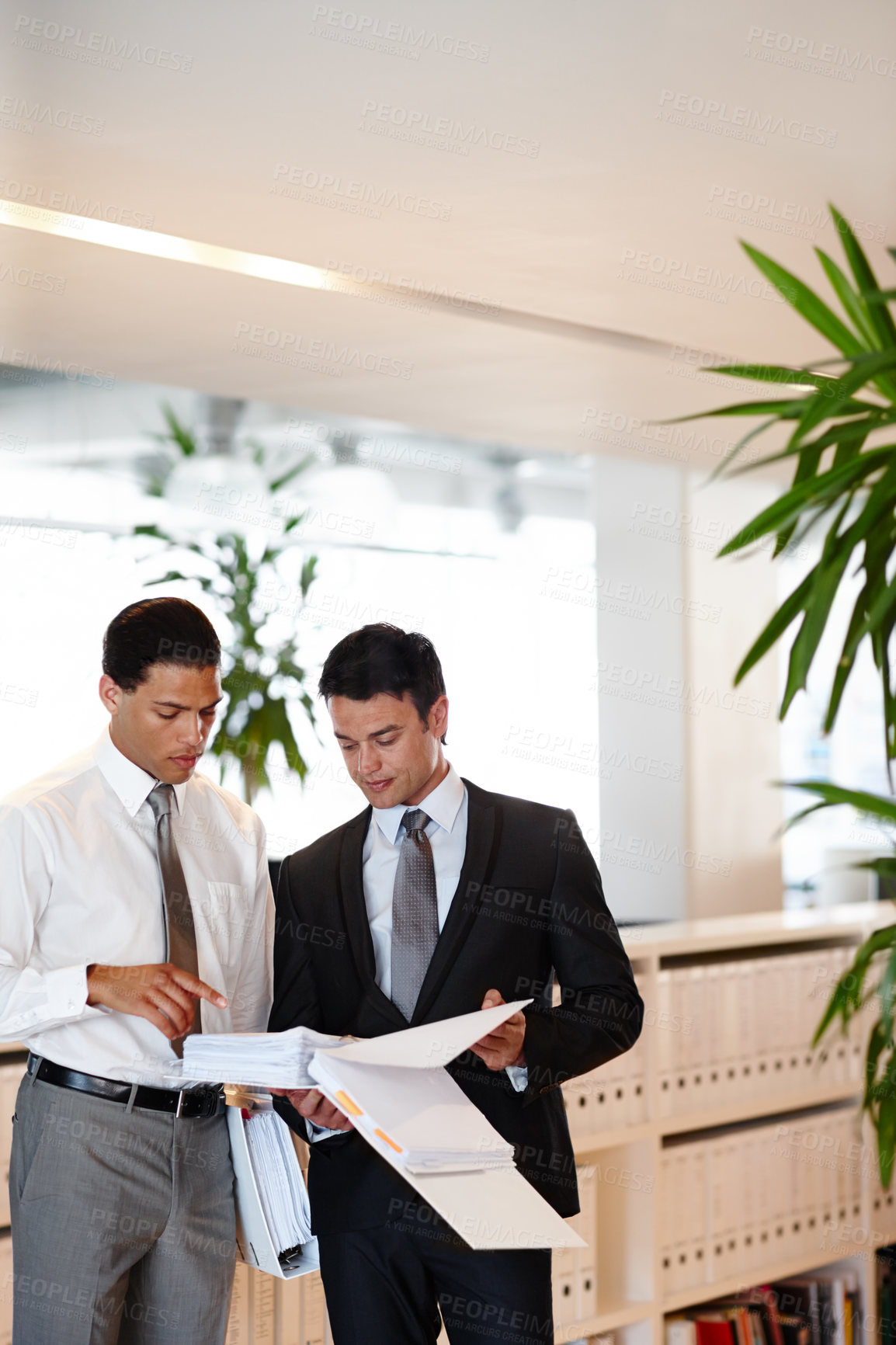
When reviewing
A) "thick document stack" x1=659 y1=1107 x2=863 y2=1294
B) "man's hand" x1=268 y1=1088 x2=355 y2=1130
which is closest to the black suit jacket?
"man's hand" x1=268 y1=1088 x2=355 y2=1130

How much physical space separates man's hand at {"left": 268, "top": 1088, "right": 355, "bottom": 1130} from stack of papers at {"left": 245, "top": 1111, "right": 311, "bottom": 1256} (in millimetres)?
168

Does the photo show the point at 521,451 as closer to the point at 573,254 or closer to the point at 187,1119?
the point at 573,254

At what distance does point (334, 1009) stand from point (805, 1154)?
225cm

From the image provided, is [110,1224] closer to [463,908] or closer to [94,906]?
[94,906]

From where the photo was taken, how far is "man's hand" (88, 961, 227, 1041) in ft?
6.09

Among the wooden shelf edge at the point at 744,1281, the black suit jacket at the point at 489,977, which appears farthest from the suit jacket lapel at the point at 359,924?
the wooden shelf edge at the point at 744,1281

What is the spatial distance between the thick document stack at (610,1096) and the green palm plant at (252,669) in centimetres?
161

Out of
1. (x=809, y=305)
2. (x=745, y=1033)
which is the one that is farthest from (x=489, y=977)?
(x=745, y=1033)

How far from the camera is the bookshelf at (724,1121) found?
3414mm

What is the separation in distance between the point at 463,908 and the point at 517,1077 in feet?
0.92

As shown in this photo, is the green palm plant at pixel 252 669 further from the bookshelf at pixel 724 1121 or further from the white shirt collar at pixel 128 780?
the white shirt collar at pixel 128 780

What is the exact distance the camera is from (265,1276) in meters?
2.82

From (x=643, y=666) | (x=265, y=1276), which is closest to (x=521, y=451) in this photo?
(x=643, y=666)

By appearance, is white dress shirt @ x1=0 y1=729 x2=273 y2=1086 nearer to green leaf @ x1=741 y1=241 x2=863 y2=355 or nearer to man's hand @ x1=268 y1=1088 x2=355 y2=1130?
man's hand @ x1=268 y1=1088 x2=355 y2=1130
